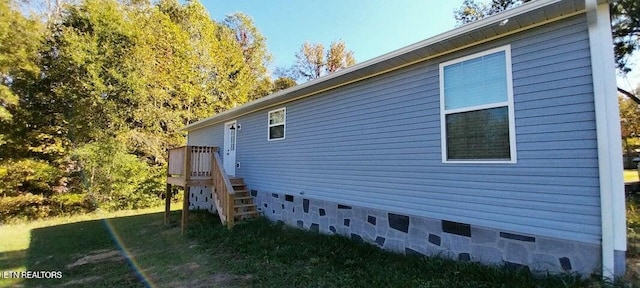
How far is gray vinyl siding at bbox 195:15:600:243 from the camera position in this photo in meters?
3.19

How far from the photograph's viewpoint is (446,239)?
4168mm

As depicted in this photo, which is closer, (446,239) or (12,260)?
(446,239)

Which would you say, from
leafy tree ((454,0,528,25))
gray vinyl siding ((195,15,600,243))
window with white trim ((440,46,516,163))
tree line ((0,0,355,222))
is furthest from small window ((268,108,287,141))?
leafy tree ((454,0,528,25))

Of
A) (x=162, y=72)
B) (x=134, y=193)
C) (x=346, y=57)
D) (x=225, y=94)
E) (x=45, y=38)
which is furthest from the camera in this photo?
(x=346, y=57)

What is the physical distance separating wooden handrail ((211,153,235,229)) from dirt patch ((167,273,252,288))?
2.42m

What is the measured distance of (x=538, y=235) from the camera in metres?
3.39

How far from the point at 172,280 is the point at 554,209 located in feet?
15.8

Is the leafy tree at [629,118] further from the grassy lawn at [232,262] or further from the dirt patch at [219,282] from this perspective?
the dirt patch at [219,282]

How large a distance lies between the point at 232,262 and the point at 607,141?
195 inches

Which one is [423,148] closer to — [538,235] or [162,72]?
[538,235]

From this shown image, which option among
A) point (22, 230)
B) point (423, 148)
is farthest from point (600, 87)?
point (22, 230)

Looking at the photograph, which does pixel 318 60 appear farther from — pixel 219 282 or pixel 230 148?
pixel 219 282

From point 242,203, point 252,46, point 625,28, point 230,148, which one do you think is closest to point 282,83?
point 252,46

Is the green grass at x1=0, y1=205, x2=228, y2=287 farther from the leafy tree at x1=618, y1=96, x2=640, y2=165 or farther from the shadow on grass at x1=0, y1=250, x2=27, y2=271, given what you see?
the leafy tree at x1=618, y1=96, x2=640, y2=165
